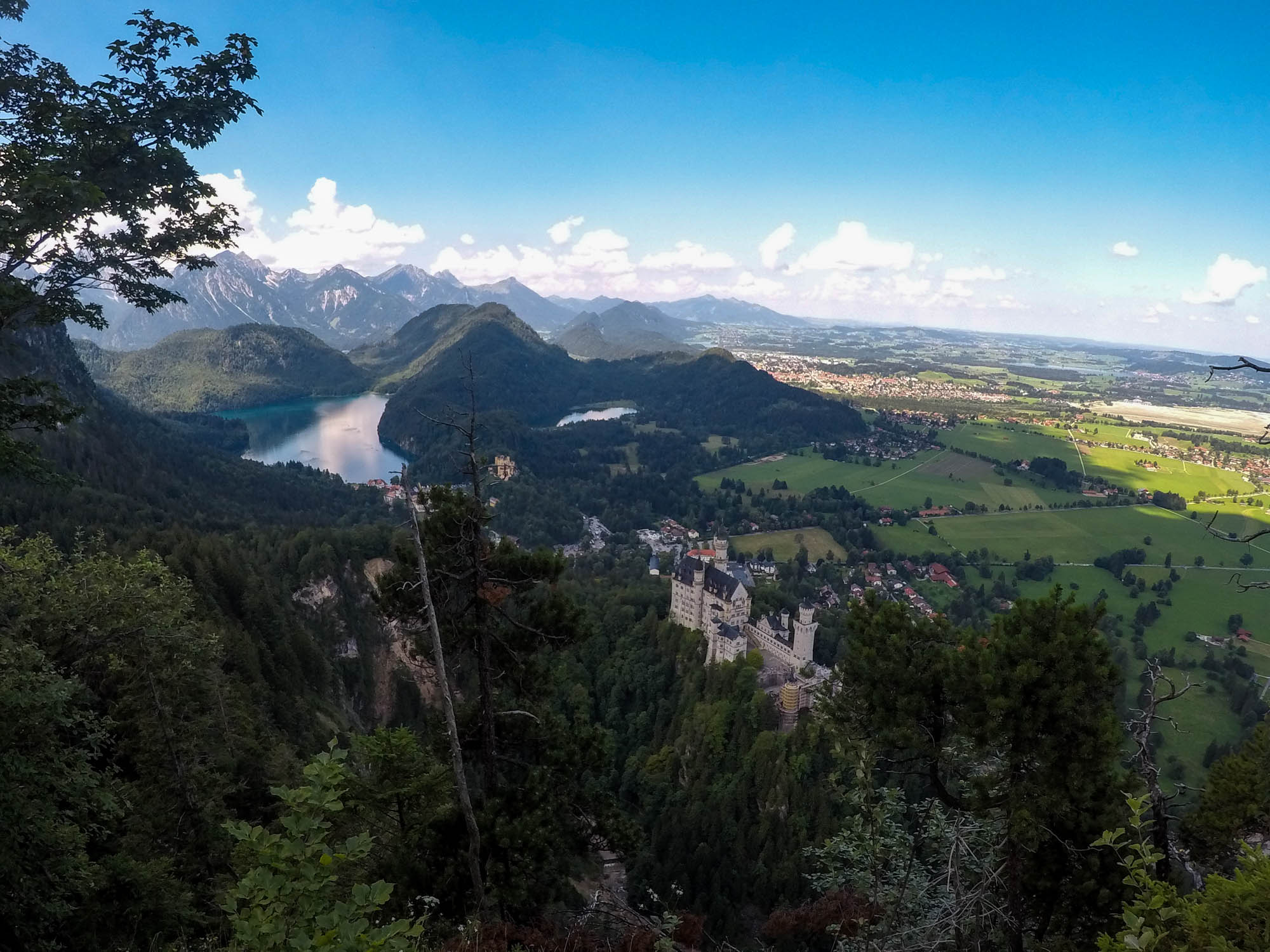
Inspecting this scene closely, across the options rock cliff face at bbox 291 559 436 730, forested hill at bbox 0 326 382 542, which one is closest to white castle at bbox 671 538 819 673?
rock cliff face at bbox 291 559 436 730

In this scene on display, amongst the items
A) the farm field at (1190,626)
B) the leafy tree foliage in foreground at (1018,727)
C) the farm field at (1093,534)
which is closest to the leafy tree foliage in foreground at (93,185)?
the leafy tree foliage in foreground at (1018,727)

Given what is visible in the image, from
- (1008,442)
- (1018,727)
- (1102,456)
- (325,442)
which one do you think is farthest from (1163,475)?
(325,442)

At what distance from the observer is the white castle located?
43.6m

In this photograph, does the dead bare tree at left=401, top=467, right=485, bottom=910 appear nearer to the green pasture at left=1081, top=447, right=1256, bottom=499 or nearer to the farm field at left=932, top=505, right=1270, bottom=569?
the farm field at left=932, top=505, right=1270, bottom=569

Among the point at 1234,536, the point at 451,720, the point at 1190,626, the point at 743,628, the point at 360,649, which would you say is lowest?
the point at 1190,626

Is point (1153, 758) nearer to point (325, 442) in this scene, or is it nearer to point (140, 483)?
point (140, 483)

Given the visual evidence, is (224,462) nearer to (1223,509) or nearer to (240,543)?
(240,543)

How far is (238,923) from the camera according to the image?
3.52 meters

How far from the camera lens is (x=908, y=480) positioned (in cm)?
12331

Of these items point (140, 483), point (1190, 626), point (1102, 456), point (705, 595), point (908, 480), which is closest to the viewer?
point (705, 595)

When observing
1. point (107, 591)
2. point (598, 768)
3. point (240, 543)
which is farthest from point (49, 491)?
point (598, 768)

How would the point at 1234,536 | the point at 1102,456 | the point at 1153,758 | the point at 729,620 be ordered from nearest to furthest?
the point at 1234,536 < the point at 1153,758 < the point at 729,620 < the point at 1102,456

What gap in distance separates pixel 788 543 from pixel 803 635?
4870cm

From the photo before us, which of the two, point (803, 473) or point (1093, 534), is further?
point (803, 473)
